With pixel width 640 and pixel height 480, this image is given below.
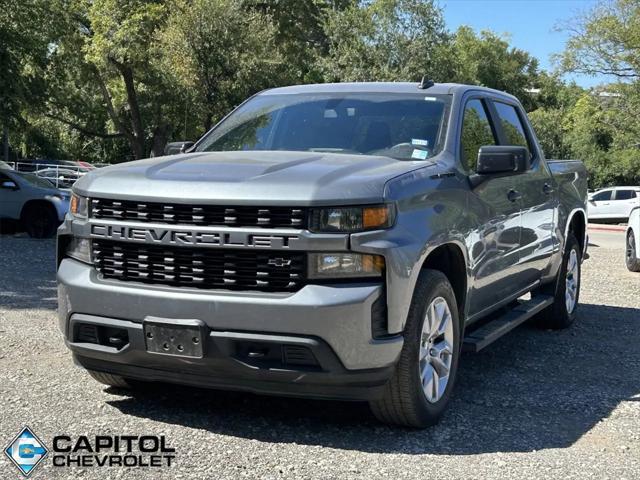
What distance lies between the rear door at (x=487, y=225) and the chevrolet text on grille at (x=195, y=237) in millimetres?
1475

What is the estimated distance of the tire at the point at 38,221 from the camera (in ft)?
50.9

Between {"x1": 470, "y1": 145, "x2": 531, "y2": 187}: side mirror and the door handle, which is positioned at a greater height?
{"x1": 470, "y1": 145, "x2": 531, "y2": 187}: side mirror

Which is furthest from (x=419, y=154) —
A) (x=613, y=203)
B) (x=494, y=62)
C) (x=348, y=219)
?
(x=494, y=62)

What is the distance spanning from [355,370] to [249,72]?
22546 millimetres

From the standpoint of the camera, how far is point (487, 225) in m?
5.28

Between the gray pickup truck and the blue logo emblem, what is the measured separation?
520mm

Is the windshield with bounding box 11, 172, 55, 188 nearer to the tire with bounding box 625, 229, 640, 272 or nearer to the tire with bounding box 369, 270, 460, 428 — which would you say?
the tire with bounding box 625, 229, 640, 272

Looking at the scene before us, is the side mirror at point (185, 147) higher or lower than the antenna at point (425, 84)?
lower

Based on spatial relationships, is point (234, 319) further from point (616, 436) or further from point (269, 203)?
point (616, 436)

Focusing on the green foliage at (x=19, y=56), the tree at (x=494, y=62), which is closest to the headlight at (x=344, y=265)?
the green foliage at (x=19, y=56)

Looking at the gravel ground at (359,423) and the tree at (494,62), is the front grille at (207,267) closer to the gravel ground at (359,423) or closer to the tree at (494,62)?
the gravel ground at (359,423)

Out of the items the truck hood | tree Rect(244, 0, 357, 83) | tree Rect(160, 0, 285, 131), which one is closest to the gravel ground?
the truck hood

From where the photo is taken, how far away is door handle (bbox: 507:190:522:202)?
578cm

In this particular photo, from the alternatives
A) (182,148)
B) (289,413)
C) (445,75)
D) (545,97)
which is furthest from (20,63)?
(545,97)
